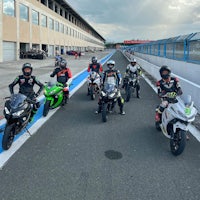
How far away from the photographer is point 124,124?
6652mm

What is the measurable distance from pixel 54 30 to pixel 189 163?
2239 inches

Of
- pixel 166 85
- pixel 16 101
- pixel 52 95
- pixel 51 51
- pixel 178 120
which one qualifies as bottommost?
pixel 178 120

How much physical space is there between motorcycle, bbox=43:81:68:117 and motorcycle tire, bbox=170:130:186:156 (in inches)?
160

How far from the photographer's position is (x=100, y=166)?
419 cm

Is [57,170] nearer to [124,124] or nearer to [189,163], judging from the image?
[189,163]

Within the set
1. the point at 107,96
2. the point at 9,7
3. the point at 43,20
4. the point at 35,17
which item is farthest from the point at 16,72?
the point at 43,20

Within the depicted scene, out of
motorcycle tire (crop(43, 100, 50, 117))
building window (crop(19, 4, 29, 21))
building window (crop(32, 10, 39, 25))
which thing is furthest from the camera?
building window (crop(32, 10, 39, 25))

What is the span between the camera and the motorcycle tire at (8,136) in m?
4.72

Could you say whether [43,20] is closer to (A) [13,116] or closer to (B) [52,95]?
(B) [52,95]

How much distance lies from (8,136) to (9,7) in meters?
33.2

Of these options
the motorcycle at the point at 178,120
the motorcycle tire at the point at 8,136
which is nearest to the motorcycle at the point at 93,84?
the motorcycle at the point at 178,120

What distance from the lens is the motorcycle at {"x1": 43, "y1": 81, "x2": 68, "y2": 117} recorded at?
746cm

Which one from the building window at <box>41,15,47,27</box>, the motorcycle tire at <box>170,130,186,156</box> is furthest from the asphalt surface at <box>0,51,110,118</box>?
the building window at <box>41,15,47,27</box>

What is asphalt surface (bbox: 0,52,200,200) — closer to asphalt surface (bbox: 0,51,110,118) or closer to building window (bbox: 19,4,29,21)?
asphalt surface (bbox: 0,51,110,118)
